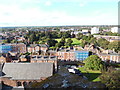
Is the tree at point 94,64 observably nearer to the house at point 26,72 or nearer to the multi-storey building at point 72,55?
the multi-storey building at point 72,55

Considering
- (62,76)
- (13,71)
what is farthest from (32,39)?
(62,76)

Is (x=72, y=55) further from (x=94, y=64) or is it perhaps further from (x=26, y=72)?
(x=26, y=72)

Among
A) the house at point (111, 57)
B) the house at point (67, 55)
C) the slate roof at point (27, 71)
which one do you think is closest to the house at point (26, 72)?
the slate roof at point (27, 71)

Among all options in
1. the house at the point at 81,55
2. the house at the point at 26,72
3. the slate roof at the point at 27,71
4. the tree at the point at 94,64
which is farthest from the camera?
the house at the point at 81,55

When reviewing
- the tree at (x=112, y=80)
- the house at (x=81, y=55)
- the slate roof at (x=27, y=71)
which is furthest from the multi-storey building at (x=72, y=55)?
the tree at (x=112, y=80)

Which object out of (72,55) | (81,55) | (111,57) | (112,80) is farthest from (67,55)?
(112,80)

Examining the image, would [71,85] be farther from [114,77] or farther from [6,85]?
[6,85]

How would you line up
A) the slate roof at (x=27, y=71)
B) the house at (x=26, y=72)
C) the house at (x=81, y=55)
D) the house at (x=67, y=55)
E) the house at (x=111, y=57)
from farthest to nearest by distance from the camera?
the house at (x=67, y=55) → the house at (x=81, y=55) → the house at (x=111, y=57) → the slate roof at (x=27, y=71) → the house at (x=26, y=72)

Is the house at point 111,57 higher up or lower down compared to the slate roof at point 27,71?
lower down

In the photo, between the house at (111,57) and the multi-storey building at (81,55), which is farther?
the multi-storey building at (81,55)
